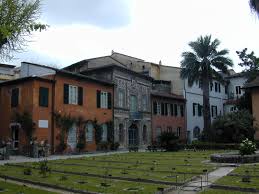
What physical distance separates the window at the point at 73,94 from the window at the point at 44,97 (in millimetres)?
2054

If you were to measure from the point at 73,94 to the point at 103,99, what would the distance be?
4.30m

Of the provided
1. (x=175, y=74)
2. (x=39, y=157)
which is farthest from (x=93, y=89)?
(x=175, y=74)

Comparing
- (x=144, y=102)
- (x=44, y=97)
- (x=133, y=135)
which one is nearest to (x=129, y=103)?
(x=144, y=102)

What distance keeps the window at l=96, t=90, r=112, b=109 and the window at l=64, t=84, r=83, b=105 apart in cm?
248

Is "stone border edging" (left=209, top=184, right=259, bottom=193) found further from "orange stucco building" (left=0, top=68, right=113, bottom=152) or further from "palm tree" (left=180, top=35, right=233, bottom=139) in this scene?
"palm tree" (left=180, top=35, right=233, bottom=139)

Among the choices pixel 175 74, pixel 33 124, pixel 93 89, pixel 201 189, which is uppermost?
pixel 175 74

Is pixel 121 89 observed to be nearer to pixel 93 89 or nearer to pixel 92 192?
pixel 93 89

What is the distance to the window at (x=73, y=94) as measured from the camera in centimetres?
3228

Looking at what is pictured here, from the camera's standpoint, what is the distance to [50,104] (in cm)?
3072

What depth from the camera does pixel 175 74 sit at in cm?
5153

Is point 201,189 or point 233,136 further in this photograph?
point 233,136

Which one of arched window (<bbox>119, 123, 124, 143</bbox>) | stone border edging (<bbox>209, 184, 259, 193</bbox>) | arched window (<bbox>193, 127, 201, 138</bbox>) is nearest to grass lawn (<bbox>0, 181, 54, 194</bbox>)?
stone border edging (<bbox>209, 184, 259, 193</bbox>)

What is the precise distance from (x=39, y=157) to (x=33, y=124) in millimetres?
2645

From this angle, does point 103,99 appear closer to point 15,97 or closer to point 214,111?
point 15,97
